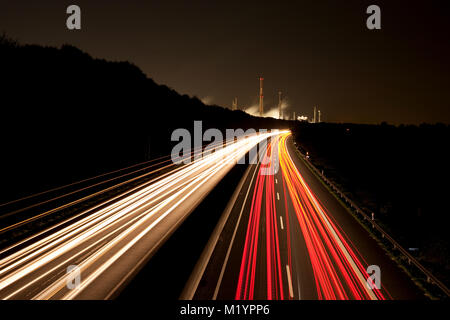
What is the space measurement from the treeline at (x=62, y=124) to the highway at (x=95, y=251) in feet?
25.8

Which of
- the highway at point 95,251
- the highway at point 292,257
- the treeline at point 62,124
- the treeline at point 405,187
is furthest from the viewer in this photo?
the treeline at point 62,124

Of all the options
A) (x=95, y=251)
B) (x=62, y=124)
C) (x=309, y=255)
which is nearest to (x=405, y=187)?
(x=309, y=255)

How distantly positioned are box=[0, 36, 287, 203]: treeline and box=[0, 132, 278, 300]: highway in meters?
7.87

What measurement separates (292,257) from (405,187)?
2498cm

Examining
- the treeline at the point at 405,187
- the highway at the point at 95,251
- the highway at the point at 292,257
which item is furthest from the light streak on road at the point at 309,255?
the highway at the point at 95,251

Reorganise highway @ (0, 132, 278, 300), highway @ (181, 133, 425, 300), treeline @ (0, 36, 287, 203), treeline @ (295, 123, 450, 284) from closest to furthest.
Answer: highway @ (0, 132, 278, 300) → highway @ (181, 133, 425, 300) → treeline @ (295, 123, 450, 284) → treeline @ (0, 36, 287, 203)

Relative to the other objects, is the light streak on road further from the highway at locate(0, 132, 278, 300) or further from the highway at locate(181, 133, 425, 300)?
the highway at locate(0, 132, 278, 300)

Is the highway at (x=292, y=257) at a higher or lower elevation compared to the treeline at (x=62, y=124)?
lower

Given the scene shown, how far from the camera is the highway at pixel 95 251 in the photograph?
9.84m

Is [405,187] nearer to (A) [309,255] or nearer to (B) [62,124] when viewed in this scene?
(A) [309,255]

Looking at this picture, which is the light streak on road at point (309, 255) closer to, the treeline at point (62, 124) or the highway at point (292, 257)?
the highway at point (292, 257)

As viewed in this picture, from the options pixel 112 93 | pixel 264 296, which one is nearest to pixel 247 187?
pixel 264 296

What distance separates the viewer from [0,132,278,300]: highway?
32.3ft

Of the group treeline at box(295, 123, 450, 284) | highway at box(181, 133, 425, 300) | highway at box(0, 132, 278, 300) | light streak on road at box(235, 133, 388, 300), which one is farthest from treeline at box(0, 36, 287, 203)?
treeline at box(295, 123, 450, 284)
